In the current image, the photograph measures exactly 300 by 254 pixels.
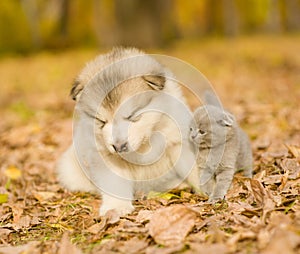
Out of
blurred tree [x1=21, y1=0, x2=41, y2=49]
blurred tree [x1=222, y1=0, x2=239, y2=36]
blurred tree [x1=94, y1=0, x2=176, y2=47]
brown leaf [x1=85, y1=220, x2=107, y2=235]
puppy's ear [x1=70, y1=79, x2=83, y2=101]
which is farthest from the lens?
blurred tree [x1=222, y1=0, x2=239, y2=36]

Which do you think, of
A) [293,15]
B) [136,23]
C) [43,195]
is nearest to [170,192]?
[43,195]

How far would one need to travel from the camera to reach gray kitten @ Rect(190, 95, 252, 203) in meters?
4.50

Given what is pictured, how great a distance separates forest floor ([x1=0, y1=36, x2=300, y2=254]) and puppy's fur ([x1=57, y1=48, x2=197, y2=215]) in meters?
0.26

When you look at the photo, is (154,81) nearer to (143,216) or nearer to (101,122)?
(101,122)

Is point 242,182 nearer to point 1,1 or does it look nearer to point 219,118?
point 219,118

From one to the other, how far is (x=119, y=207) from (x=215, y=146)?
1.02m

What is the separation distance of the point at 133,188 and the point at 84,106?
933mm

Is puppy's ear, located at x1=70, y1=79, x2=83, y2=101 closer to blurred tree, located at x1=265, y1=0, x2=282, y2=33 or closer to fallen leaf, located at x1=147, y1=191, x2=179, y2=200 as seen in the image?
fallen leaf, located at x1=147, y1=191, x2=179, y2=200

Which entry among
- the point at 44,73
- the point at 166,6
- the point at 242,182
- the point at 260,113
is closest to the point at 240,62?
the point at 44,73

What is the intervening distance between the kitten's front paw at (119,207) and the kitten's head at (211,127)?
818 millimetres

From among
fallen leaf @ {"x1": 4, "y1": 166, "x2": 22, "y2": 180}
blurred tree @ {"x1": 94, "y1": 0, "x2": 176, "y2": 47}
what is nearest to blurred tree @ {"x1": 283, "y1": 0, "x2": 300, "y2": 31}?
blurred tree @ {"x1": 94, "y1": 0, "x2": 176, "y2": 47}

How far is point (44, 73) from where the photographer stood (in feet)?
51.3

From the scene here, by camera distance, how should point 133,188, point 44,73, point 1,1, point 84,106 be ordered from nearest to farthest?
1. point 84,106
2. point 133,188
3. point 44,73
4. point 1,1

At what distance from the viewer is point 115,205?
454 centimetres
